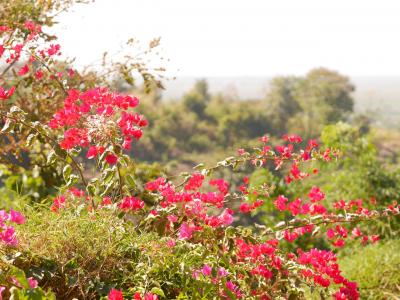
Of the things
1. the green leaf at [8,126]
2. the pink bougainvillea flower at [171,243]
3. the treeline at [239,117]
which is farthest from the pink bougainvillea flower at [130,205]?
the treeline at [239,117]

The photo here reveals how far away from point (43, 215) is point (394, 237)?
492cm

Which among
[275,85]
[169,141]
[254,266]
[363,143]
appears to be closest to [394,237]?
[363,143]

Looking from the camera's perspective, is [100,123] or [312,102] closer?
[100,123]

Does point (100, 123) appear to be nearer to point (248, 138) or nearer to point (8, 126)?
point (8, 126)

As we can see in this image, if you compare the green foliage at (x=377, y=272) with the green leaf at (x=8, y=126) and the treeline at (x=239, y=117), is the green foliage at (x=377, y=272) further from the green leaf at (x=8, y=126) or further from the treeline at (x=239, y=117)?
the treeline at (x=239, y=117)

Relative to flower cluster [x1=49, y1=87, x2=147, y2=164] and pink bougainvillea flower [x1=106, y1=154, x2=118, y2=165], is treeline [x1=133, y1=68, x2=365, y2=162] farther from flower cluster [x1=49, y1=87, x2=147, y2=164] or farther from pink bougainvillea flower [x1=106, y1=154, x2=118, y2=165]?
pink bougainvillea flower [x1=106, y1=154, x2=118, y2=165]

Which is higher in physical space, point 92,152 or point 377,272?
point 92,152

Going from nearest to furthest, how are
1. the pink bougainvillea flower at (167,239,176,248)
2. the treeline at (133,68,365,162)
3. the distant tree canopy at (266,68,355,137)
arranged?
the pink bougainvillea flower at (167,239,176,248), the distant tree canopy at (266,68,355,137), the treeline at (133,68,365,162)

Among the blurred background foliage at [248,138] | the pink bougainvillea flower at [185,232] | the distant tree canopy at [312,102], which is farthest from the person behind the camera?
the distant tree canopy at [312,102]

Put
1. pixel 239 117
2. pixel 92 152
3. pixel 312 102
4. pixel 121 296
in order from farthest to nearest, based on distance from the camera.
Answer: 1. pixel 239 117
2. pixel 312 102
3. pixel 92 152
4. pixel 121 296

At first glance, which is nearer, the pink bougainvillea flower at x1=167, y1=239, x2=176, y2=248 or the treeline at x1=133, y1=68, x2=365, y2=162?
the pink bougainvillea flower at x1=167, y1=239, x2=176, y2=248

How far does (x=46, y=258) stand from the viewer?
206 centimetres

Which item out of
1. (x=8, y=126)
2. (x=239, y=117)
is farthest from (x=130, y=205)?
(x=239, y=117)

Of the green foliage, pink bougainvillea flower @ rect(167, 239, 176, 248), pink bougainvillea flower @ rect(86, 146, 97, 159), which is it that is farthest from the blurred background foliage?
pink bougainvillea flower @ rect(167, 239, 176, 248)
